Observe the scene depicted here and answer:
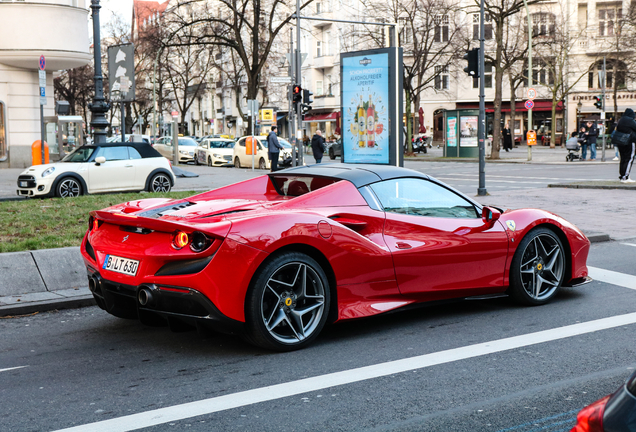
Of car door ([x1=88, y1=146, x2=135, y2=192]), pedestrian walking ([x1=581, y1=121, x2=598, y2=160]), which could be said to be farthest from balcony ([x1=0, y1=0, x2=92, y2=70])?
pedestrian walking ([x1=581, y1=121, x2=598, y2=160])

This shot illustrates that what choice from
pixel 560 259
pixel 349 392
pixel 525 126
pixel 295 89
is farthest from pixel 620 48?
pixel 349 392

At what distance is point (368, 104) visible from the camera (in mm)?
17891

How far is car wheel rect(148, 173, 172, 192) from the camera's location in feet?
59.2

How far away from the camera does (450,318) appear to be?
605cm

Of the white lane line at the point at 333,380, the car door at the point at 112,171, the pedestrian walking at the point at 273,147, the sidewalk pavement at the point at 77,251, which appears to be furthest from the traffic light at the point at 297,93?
the white lane line at the point at 333,380

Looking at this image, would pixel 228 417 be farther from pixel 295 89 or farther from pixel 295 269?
pixel 295 89

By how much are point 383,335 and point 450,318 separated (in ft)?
2.54

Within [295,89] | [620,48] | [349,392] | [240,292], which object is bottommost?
[349,392]

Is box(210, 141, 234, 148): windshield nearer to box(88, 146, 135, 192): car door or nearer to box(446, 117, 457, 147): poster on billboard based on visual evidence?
box(446, 117, 457, 147): poster on billboard

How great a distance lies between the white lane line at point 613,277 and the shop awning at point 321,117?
191 feet

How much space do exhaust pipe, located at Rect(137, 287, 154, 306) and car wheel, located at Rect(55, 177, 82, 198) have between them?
40.1ft

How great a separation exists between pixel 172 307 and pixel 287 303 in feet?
2.46

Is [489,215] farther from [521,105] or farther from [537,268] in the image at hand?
[521,105]

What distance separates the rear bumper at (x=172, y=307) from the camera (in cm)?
472
